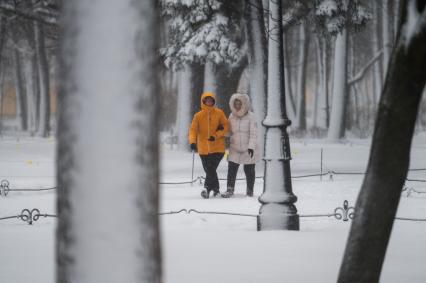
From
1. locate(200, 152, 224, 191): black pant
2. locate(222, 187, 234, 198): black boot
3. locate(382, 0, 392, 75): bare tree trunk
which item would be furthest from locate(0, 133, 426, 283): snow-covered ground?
locate(382, 0, 392, 75): bare tree trunk

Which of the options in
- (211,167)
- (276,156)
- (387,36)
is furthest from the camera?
(387,36)

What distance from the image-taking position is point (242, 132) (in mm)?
11891

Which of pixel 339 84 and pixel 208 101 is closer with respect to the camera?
pixel 208 101

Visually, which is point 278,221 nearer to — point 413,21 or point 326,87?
point 413,21

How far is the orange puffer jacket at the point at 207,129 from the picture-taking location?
1177 centimetres

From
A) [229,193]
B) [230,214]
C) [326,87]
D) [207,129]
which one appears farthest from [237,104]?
[326,87]

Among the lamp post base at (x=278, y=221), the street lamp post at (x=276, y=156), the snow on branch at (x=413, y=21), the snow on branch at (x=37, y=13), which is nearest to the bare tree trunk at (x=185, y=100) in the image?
the snow on branch at (x=37, y=13)

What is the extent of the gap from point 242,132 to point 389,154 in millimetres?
7417

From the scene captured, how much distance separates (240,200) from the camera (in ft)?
37.6

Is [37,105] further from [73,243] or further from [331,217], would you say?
[73,243]

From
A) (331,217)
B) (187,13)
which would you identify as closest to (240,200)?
(331,217)

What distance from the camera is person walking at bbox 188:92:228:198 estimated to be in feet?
38.6

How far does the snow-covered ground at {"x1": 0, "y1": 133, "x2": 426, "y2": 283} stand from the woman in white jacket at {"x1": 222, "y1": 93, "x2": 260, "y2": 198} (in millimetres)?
469

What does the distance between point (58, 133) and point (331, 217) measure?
7.08m
